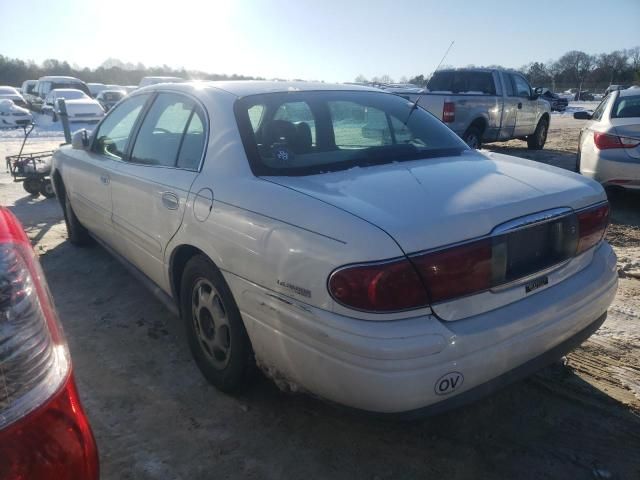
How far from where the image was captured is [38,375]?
117cm

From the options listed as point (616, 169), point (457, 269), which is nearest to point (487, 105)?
point (616, 169)

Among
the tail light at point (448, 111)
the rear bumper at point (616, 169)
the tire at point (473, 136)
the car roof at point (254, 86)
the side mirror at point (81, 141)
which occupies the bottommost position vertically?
the tire at point (473, 136)

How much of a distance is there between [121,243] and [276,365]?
2.04 meters

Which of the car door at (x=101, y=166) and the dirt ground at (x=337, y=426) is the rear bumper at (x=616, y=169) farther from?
the car door at (x=101, y=166)

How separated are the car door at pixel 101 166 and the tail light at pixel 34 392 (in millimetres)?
2566

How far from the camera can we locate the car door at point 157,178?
2787 mm

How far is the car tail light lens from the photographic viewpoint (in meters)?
2.33

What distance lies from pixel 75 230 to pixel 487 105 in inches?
321

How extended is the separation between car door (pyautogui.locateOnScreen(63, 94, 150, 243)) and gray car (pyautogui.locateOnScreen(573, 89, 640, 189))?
5.07m

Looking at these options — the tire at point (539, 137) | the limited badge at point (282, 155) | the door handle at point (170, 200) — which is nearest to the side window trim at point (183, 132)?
the door handle at point (170, 200)

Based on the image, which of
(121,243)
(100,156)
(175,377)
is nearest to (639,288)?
(175,377)

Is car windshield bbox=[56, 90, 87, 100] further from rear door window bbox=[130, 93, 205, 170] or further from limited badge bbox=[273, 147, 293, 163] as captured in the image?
limited badge bbox=[273, 147, 293, 163]

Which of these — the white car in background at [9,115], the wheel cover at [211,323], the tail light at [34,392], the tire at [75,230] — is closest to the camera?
the tail light at [34,392]

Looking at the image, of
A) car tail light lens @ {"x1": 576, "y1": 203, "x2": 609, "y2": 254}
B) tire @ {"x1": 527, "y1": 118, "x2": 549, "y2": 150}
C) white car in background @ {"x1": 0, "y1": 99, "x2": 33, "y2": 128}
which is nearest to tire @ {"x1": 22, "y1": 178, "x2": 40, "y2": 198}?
car tail light lens @ {"x1": 576, "y1": 203, "x2": 609, "y2": 254}
